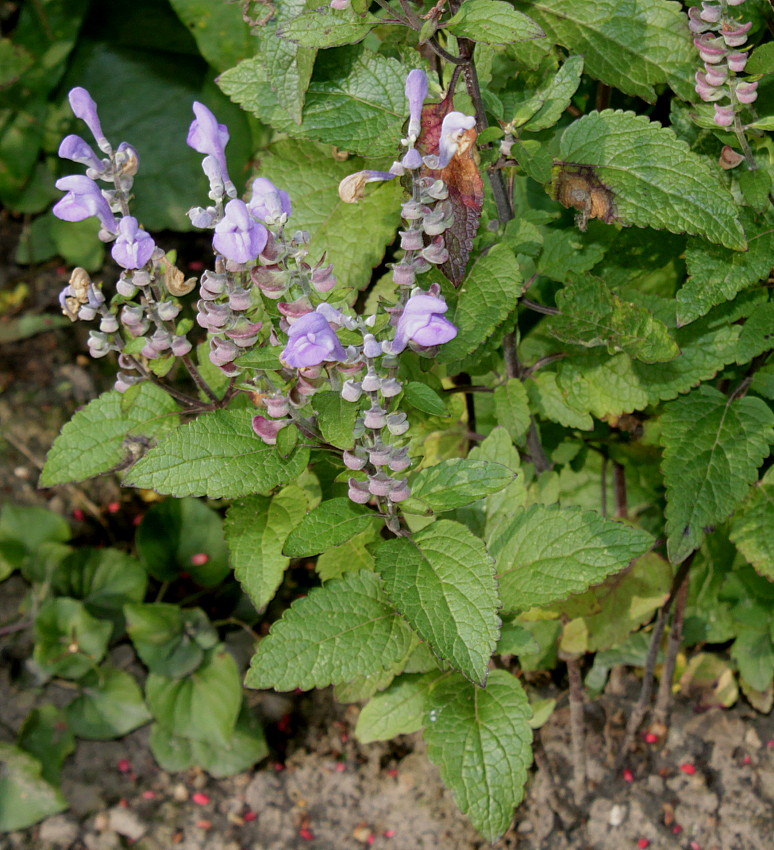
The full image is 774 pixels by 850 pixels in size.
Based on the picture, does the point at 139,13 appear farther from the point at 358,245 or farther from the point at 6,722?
the point at 6,722

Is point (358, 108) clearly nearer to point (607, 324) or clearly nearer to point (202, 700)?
point (607, 324)

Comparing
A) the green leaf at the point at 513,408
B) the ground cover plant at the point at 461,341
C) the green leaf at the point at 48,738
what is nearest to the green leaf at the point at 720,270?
the ground cover plant at the point at 461,341

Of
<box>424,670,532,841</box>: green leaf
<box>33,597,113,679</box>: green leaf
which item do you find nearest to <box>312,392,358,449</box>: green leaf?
<box>424,670,532,841</box>: green leaf

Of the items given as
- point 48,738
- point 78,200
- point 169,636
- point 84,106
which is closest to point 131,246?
point 78,200

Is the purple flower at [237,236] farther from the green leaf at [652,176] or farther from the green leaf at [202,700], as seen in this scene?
the green leaf at [202,700]

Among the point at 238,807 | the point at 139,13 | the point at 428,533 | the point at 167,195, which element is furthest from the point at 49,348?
the point at 428,533
